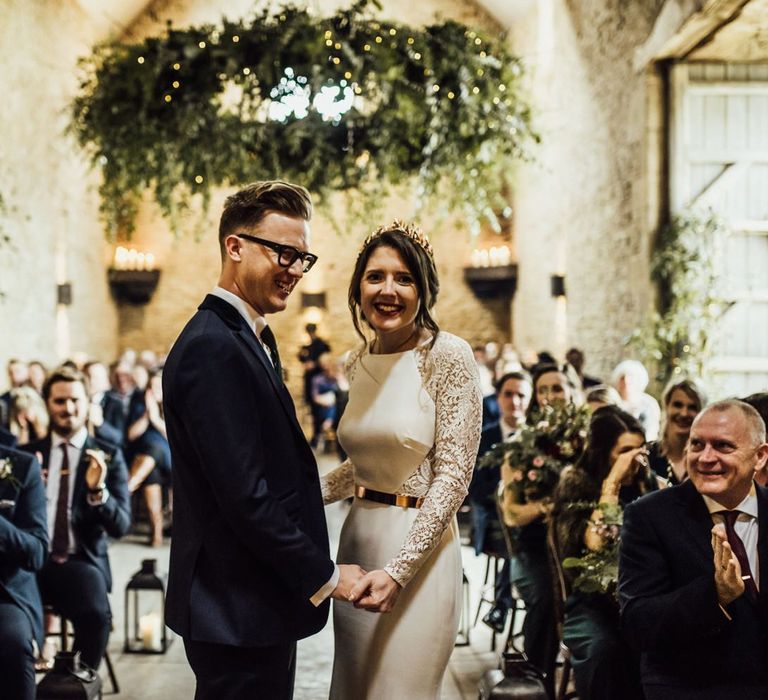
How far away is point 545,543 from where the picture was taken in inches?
167

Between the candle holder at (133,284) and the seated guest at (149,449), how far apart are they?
31.3ft

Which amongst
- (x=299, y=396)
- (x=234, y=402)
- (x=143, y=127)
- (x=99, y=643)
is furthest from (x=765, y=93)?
(x=299, y=396)

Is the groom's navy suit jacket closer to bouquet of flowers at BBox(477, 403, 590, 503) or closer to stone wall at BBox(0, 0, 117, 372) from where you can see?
bouquet of flowers at BBox(477, 403, 590, 503)

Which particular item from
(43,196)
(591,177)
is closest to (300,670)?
(591,177)

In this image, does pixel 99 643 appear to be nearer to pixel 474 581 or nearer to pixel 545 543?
pixel 545 543

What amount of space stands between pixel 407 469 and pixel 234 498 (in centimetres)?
58

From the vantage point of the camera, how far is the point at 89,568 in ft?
14.2

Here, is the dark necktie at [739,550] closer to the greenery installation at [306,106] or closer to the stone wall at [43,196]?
the greenery installation at [306,106]

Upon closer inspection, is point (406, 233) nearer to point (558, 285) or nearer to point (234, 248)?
point (234, 248)

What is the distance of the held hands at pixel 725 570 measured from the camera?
236 cm

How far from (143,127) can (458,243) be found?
9805 millimetres

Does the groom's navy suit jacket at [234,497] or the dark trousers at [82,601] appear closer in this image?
the groom's navy suit jacket at [234,497]

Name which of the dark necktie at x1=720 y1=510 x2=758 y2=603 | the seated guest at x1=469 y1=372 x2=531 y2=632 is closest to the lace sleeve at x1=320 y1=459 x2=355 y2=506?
the dark necktie at x1=720 y1=510 x2=758 y2=603

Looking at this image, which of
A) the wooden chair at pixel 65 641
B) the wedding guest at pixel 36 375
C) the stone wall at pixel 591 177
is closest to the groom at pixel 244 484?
the wooden chair at pixel 65 641
